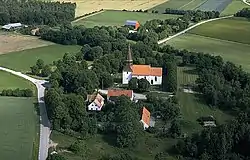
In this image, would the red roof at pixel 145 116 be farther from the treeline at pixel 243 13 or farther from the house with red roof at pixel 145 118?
the treeline at pixel 243 13

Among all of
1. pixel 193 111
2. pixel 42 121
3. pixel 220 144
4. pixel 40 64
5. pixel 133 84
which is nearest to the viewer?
pixel 220 144

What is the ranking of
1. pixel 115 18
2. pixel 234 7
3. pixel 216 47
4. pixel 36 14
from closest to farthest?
pixel 216 47 → pixel 36 14 → pixel 115 18 → pixel 234 7

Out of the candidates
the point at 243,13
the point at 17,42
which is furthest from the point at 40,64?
the point at 243,13

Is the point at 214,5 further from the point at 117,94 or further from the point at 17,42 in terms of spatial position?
the point at 117,94

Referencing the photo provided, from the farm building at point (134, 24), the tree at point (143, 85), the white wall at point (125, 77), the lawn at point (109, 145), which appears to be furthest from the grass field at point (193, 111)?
the farm building at point (134, 24)

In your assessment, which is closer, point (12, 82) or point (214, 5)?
point (12, 82)

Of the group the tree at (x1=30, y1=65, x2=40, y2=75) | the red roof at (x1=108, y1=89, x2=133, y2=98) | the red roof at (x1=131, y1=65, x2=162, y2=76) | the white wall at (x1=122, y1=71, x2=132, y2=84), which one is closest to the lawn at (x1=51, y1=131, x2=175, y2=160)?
the red roof at (x1=108, y1=89, x2=133, y2=98)

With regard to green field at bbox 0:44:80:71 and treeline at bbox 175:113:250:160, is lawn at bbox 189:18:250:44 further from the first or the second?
treeline at bbox 175:113:250:160

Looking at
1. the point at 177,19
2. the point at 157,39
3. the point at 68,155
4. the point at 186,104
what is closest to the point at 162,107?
the point at 186,104
